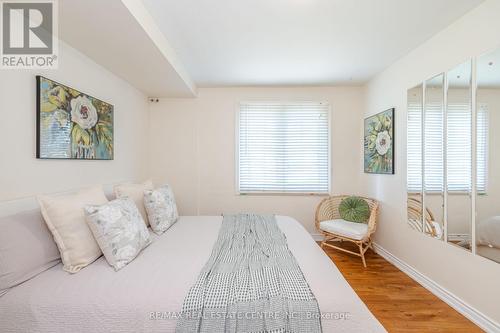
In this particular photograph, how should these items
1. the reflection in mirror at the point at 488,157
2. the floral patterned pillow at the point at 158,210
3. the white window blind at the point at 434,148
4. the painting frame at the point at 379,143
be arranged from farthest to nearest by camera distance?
1. the painting frame at the point at 379,143
2. the floral patterned pillow at the point at 158,210
3. the white window blind at the point at 434,148
4. the reflection in mirror at the point at 488,157

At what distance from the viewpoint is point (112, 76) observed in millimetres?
2637

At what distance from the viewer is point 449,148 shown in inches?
79.5

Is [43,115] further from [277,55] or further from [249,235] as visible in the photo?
[277,55]

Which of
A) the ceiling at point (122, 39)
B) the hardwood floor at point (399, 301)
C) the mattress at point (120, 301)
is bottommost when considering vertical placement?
the hardwood floor at point (399, 301)

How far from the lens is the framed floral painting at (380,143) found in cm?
289

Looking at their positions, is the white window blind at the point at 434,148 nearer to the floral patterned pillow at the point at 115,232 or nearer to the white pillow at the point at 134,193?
the floral patterned pillow at the point at 115,232

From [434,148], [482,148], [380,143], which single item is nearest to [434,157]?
[434,148]

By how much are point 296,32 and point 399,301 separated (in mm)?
2691

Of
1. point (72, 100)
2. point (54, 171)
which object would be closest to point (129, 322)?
point (54, 171)

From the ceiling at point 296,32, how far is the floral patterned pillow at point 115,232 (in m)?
1.57

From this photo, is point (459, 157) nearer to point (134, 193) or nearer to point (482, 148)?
point (482, 148)

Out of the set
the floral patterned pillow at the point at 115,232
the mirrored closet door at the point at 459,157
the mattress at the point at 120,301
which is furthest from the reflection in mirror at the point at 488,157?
the floral patterned pillow at the point at 115,232

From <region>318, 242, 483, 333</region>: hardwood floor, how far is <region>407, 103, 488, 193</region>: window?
1.02 metres

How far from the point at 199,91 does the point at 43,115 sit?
2.26 metres
